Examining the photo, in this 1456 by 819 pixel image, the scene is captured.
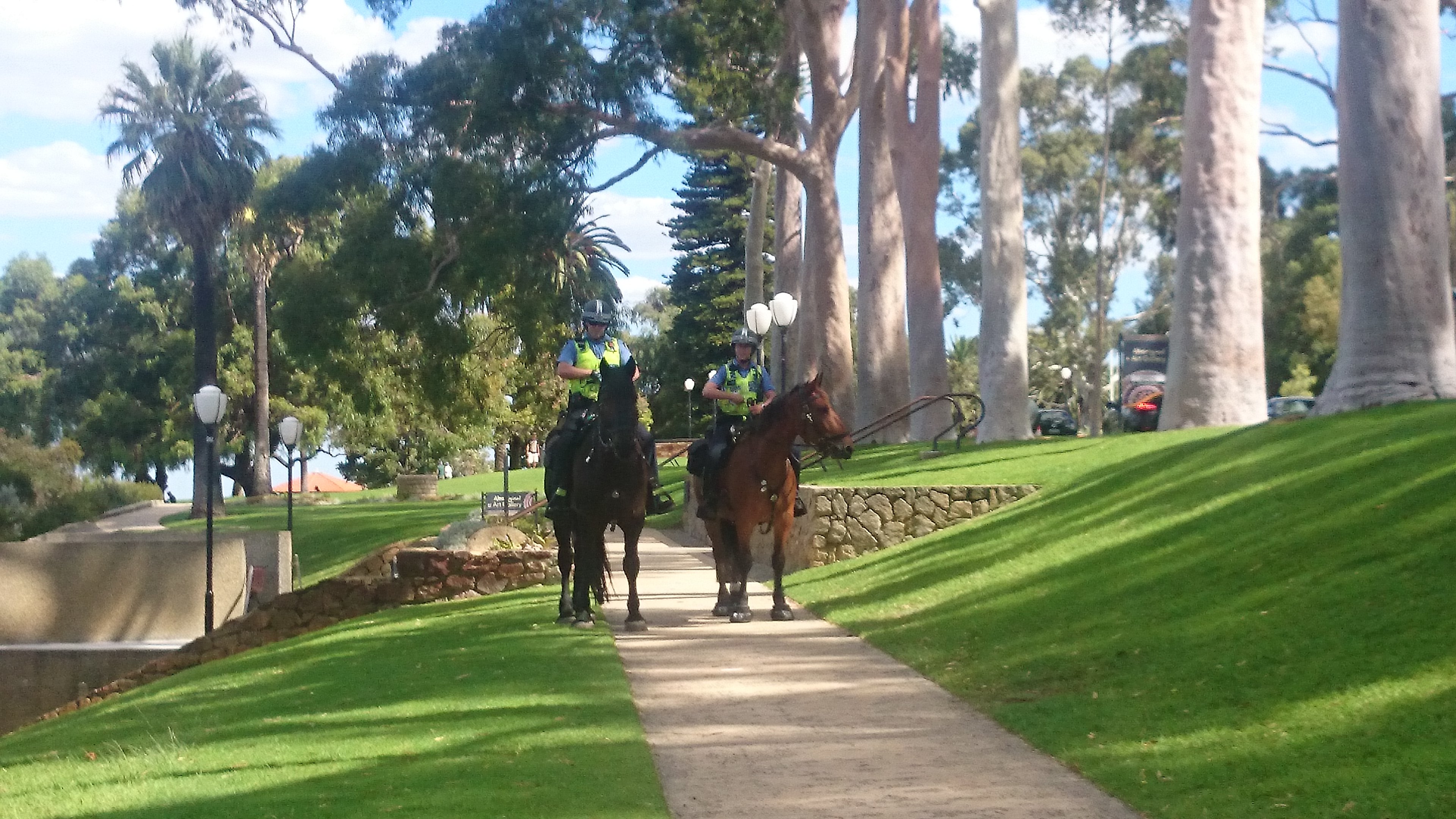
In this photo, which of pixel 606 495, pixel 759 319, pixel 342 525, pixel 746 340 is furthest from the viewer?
pixel 342 525

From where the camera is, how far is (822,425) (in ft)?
47.1

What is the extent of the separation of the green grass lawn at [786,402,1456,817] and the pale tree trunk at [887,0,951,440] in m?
16.6

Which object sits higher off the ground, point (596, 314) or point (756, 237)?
point (756, 237)

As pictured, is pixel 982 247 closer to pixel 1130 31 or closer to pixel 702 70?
pixel 702 70

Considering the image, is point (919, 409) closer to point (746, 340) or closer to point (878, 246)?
point (878, 246)

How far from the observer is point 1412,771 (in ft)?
22.8

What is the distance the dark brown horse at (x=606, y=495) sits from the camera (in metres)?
13.8

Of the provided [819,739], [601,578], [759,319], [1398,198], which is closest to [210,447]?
[759,319]

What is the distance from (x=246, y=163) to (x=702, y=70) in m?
28.0

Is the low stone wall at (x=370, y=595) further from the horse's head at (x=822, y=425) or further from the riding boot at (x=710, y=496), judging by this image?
the horse's head at (x=822, y=425)

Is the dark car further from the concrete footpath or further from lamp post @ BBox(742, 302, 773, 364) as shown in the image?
the concrete footpath

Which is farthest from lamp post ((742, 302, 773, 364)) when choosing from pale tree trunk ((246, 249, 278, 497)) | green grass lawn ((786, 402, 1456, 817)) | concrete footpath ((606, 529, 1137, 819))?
pale tree trunk ((246, 249, 278, 497))

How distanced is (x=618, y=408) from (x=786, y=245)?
109ft

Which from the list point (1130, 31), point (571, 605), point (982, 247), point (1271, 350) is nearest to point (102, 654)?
point (571, 605)
